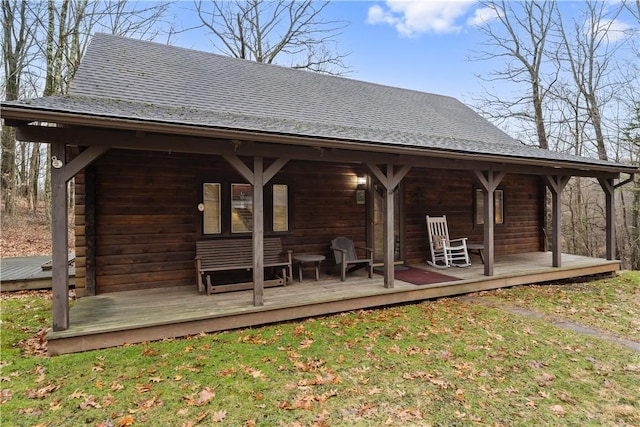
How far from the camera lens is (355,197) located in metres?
6.91

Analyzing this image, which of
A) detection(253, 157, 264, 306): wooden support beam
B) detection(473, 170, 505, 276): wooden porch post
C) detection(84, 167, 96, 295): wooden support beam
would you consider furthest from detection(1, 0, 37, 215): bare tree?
detection(473, 170, 505, 276): wooden porch post

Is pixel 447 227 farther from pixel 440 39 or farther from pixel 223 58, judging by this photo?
pixel 440 39

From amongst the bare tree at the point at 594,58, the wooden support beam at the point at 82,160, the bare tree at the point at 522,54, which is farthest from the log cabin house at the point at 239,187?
the bare tree at the point at 594,58

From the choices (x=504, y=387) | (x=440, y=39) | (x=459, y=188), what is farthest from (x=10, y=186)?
(x=440, y=39)

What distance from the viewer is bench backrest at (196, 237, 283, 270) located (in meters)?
5.40

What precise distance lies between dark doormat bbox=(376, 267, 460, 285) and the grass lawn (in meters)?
1.31

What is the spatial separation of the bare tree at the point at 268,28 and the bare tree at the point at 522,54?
7.03m

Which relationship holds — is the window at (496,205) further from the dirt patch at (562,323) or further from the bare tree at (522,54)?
the bare tree at (522,54)

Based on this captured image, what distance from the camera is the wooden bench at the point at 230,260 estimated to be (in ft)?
16.7

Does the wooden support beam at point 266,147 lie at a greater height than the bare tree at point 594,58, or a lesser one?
lesser

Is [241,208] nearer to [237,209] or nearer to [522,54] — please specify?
[237,209]

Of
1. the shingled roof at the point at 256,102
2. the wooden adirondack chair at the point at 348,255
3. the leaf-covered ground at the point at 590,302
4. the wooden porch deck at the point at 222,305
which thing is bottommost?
the leaf-covered ground at the point at 590,302

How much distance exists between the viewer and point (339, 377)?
3.07m

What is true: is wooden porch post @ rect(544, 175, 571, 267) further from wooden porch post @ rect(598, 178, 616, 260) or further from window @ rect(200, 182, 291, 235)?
window @ rect(200, 182, 291, 235)
